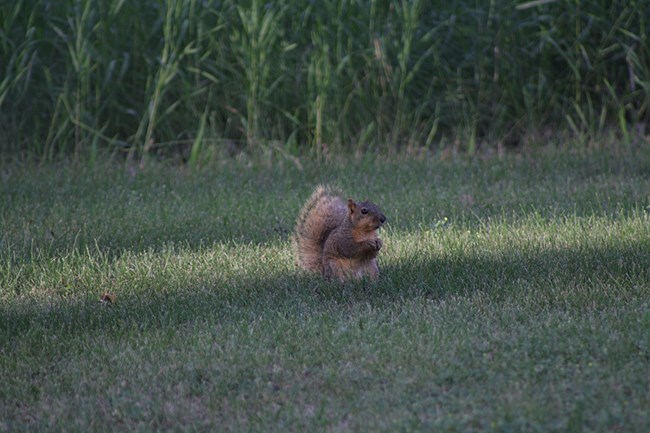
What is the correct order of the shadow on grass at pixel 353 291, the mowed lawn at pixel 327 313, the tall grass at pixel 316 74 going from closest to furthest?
the mowed lawn at pixel 327 313 < the shadow on grass at pixel 353 291 < the tall grass at pixel 316 74

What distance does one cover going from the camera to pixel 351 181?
27.0 ft

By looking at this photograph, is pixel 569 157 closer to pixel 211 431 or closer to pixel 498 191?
pixel 498 191

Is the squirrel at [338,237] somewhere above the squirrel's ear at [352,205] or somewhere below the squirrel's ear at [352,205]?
below

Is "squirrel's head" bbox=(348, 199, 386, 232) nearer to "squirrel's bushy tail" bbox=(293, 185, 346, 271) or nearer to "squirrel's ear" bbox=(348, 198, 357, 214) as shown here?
"squirrel's ear" bbox=(348, 198, 357, 214)

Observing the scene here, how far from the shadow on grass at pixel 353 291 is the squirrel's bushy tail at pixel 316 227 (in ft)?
0.39

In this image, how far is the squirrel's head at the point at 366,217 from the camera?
17.4ft

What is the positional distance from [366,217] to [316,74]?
392 cm

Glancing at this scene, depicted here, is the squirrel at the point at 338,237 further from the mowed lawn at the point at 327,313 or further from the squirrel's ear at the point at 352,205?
the mowed lawn at the point at 327,313

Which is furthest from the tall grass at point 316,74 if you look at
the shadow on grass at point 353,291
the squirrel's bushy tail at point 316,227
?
the shadow on grass at point 353,291

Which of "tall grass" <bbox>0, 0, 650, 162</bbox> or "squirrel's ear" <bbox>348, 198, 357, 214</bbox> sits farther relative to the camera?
"tall grass" <bbox>0, 0, 650, 162</bbox>

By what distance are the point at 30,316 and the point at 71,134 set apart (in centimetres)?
437

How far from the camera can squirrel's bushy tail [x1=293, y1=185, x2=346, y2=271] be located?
5.74 meters

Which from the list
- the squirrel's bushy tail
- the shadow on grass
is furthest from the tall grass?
the shadow on grass

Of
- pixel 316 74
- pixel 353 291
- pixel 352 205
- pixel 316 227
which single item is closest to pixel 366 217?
pixel 352 205
